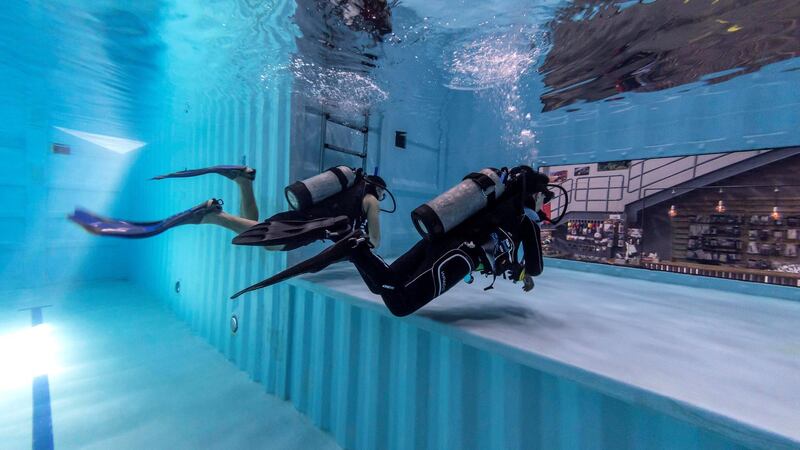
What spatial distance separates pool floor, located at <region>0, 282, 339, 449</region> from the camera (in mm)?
3348

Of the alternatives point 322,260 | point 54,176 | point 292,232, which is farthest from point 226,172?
point 54,176

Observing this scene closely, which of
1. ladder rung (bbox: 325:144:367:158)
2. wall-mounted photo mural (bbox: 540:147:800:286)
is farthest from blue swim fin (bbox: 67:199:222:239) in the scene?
wall-mounted photo mural (bbox: 540:147:800:286)

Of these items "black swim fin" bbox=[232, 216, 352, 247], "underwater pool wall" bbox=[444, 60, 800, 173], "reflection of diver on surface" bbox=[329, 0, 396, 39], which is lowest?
"black swim fin" bbox=[232, 216, 352, 247]

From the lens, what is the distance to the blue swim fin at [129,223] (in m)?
3.14

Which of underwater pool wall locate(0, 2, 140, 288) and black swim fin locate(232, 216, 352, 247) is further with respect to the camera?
underwater pool wall locate(0, 2, 140, 288)

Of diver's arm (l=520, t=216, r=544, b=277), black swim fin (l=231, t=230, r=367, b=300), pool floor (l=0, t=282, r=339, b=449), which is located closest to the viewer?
black swim fin (l=231, t=230, r=367, b=300)

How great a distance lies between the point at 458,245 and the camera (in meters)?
2.77

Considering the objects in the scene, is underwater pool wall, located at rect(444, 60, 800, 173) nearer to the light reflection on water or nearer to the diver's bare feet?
the light reflection on water

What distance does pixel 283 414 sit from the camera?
3.88 m

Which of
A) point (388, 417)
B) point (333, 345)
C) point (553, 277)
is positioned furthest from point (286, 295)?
point (553, 277)

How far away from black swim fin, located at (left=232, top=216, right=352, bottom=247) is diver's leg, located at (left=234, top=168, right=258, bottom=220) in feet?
4.74

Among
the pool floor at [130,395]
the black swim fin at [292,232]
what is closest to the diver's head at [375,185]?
the black swim fin at [292,232]

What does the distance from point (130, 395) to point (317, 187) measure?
3702mm

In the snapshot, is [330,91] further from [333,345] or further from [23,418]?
[23,418]
